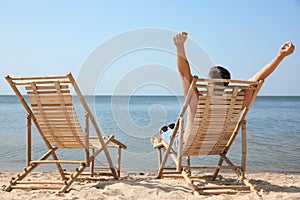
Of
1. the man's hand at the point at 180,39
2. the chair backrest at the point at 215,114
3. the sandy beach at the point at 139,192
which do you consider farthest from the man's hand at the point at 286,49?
the sandy beach at the point at 139,192

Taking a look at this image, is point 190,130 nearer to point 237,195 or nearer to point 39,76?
point 237,195

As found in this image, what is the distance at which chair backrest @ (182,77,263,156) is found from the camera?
3.40 meters

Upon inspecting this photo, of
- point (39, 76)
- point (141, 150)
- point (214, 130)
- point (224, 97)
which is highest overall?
point (39, 76)

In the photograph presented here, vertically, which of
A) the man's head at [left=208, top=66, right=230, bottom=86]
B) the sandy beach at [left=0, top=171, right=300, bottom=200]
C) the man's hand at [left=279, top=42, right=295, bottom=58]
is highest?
the man's hand at [left=279, top=42, right=295, bottom=58]

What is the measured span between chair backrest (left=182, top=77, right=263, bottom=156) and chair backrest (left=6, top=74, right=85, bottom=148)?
118cm

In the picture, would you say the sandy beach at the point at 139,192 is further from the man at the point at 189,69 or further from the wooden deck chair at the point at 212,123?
the man at the point at 189,69

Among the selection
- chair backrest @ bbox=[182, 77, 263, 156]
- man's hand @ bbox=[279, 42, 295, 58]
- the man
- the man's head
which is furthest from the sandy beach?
man's hand @ bbox=[279, 42, 295, 58]

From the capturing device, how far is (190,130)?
363 centimetres

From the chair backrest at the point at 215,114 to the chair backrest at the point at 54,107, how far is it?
1184 mm

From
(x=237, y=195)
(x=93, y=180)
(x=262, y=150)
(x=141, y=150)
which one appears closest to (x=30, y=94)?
(x=93, y=180)

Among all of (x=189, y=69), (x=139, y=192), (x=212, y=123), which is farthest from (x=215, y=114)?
(x=139, y=192)

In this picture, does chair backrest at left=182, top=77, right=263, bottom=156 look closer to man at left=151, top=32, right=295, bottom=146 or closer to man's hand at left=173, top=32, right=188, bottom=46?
man at left=151, top=32, right=295, bottom=146

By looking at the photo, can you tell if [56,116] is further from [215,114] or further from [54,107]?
[215,114]

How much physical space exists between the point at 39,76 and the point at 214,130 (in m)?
1.84
